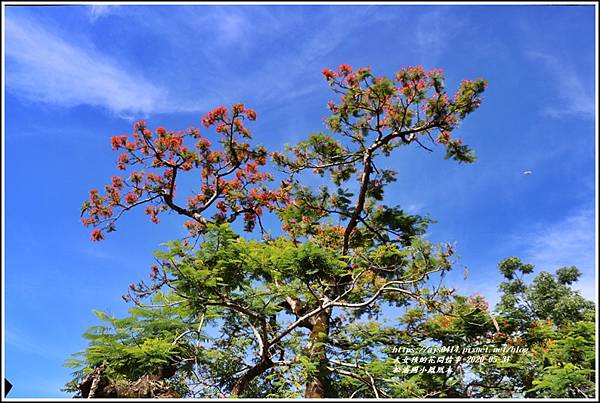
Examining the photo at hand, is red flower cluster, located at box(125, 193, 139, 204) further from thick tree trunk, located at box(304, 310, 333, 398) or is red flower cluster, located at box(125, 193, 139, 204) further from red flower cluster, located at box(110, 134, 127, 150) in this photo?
thick tree trunk, located at box(304, 310, 333, 398)

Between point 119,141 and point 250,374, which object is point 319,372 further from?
point 119,141

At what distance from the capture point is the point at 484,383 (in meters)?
9.44

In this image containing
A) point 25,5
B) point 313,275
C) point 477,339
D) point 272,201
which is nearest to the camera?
point 25,5

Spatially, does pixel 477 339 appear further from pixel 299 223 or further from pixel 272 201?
pixel 272 201

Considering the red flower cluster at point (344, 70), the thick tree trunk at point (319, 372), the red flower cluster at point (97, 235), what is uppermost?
the red flower cluster at point (344, 70)

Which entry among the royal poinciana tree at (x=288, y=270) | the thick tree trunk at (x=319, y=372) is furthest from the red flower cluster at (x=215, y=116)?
the thick tree trunk at (x=319, y=372)

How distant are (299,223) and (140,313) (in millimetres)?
4521

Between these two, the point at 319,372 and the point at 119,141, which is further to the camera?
the point at 119,141

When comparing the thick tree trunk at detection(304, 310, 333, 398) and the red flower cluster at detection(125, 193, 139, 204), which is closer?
the thick tree trunk at detection(304, 310, 333, 398)

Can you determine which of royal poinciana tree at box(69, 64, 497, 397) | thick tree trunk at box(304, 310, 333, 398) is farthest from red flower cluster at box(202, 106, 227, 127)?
thick tree trunk at box(304, 310, 333, 398)

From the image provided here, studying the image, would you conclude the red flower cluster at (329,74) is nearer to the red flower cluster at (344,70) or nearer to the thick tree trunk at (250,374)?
the red flower cluster at (344,70)

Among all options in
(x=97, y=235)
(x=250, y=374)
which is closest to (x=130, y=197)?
(x=97, y=235)

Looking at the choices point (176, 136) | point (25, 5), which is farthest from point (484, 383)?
point (25, 5)

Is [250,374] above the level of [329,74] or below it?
below
